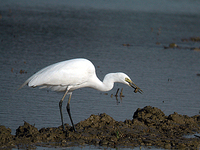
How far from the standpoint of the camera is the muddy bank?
7566mm

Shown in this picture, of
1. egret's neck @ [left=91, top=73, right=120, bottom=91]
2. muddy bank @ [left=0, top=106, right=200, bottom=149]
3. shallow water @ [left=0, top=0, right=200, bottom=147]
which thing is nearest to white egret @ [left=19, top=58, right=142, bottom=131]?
egret's neck @ [left=91, top=73, right=120, bottom=91]

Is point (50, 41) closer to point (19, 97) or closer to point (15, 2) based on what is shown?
point (19, 97)

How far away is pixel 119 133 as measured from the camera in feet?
26.9

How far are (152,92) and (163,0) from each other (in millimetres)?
40345

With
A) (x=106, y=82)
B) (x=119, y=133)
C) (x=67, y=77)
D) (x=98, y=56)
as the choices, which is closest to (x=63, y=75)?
(x=67, y=77)

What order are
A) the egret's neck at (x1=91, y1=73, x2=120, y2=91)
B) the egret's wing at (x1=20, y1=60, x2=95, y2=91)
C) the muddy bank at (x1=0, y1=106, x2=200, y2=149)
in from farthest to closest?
the egret's neck at (x1=91, y1=73, x2=120, y2=91)
the egret's wing at (x1=20, y1=60, x2=95, y2=91)
the muddy bank at (x1=0, y1=106, x2=200, y2=149)

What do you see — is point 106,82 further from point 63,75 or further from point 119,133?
point 119,133

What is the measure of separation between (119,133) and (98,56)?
8.86 meters

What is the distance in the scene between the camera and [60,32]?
Answer: 22.6 meters

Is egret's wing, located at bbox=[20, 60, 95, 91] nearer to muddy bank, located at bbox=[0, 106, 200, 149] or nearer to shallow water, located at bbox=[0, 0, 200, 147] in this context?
muddy bank, located at bbox=[0, 106, 200, 149]

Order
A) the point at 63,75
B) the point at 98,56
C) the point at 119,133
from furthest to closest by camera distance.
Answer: the point at 98,56 < the point at 63,75 < the point at 119,133

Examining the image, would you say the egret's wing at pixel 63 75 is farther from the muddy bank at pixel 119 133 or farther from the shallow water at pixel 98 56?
the shallow water at pixel 98 56

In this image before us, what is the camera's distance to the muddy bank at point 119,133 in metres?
7.57

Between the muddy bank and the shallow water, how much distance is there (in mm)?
900
